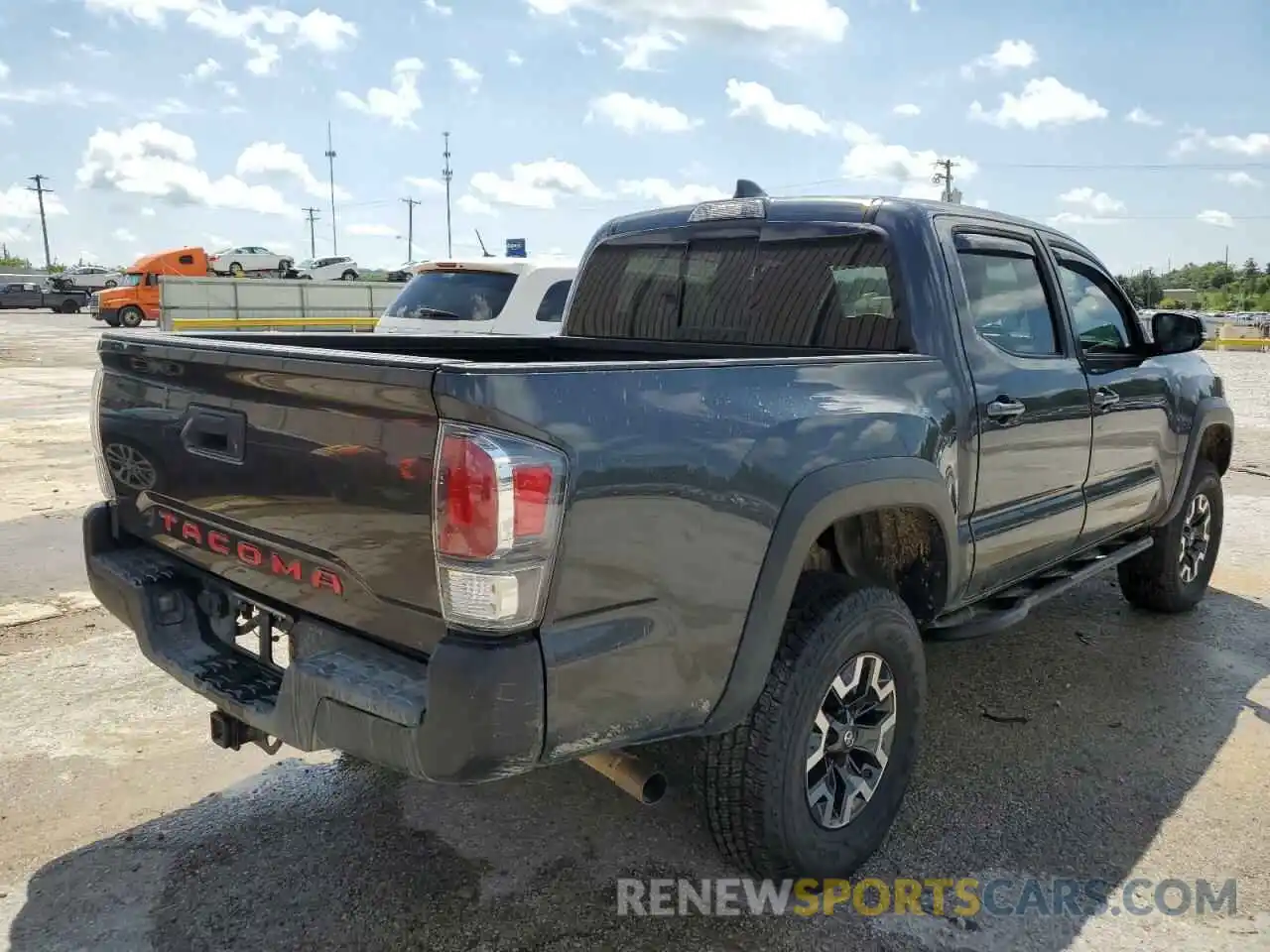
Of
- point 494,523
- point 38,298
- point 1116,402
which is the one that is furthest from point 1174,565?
point 38,298

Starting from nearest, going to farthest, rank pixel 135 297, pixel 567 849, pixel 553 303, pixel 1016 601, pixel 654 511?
1. pixel 654 511
2. pixel 567 849
3. pixel 1016 601
4. pixel 553 303
5. pixel 135 297

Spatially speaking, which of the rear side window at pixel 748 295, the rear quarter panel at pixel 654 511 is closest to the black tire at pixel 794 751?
the rear quarter panel at pixel 654 511

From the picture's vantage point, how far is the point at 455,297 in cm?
980

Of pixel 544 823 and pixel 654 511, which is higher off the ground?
pixel 654 511

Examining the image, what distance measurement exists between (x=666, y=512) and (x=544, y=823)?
1453mm

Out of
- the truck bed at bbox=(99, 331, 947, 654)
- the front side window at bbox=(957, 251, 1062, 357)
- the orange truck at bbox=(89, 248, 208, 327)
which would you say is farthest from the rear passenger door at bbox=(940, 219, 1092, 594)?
the orange truck at bbox=(89, 248, 208, 327)

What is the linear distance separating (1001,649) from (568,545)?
345 centimetres

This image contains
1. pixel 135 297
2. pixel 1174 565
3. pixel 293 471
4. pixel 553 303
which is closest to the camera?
pixel 293 471

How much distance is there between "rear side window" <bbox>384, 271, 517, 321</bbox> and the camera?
9602 millimetres

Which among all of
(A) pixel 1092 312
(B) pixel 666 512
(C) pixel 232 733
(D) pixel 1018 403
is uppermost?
(A) pixel 1092 312

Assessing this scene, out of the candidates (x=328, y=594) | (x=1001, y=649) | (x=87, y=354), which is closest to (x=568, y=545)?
(x=328, y=594)

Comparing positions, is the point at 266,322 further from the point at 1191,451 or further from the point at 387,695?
the point at 387,695

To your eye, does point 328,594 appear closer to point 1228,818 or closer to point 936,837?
point 936,837

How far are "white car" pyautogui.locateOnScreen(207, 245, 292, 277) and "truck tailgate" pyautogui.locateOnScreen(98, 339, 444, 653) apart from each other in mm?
39786
